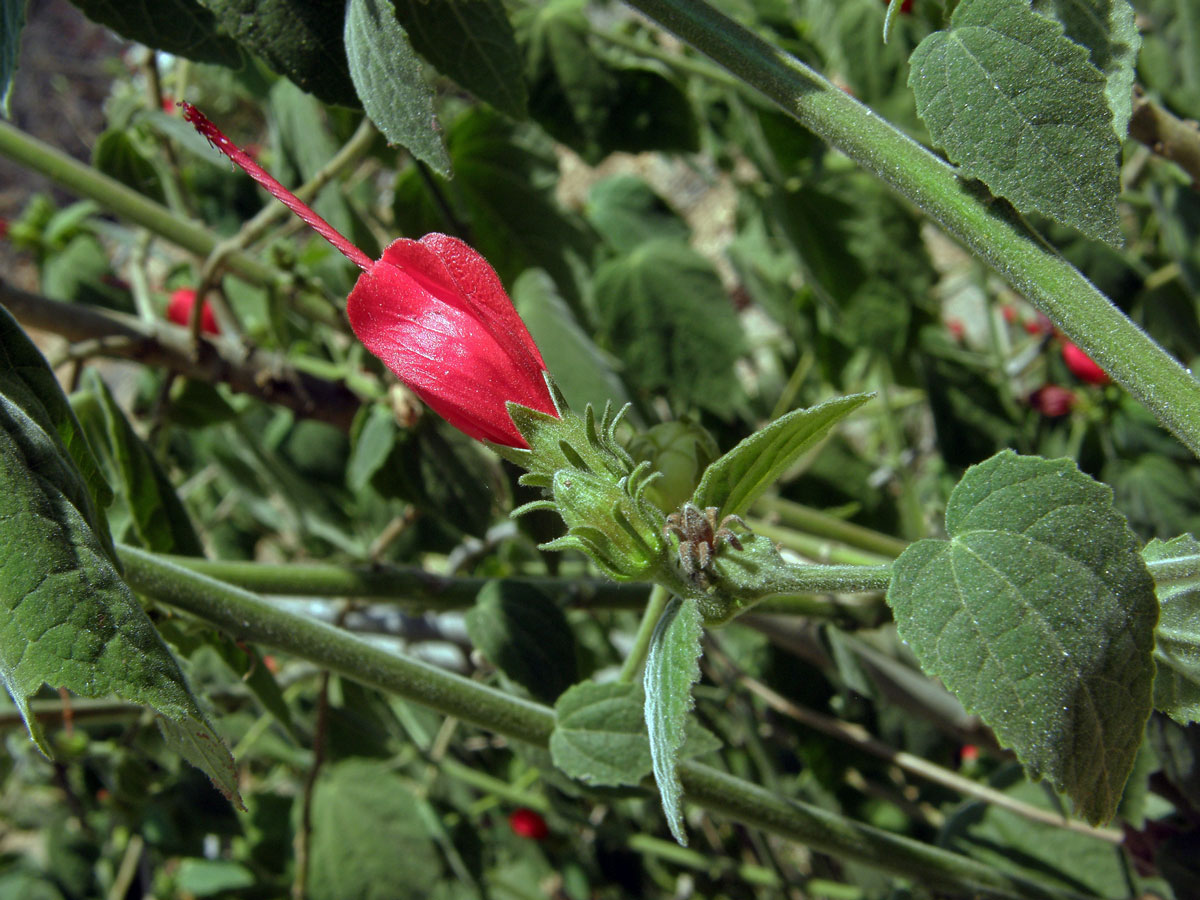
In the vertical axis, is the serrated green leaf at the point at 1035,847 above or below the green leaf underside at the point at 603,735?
below

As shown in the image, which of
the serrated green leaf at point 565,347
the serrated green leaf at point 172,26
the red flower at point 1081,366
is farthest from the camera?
the red flower at point 1081,366

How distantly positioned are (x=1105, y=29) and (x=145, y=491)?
2.10 ft

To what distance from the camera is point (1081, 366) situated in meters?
1.14

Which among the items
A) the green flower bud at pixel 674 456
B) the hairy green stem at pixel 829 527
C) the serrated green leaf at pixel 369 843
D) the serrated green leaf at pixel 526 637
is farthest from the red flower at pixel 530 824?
the green flower bud at pixel 674 456

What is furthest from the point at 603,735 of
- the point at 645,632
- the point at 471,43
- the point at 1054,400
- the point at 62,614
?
the point at 1054,400

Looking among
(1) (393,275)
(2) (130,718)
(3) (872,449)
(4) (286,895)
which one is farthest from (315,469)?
(3) (872,449)

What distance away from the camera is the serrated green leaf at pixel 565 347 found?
2.89 ft

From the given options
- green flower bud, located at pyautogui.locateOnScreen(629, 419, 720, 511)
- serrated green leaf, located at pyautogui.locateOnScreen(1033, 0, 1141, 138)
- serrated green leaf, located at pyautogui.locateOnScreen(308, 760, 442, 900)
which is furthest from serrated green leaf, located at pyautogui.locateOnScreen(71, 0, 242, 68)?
serrated green leaf, located at pyautogui.locateOnScreen(308, 760, 442, 900)

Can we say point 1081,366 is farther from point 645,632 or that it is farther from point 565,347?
point 645,632

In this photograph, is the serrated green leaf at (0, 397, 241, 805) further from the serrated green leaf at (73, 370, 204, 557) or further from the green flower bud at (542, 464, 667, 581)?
the serrated green leaf at (73, 370, 204, 557)

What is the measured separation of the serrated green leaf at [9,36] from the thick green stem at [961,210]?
0.32 metres

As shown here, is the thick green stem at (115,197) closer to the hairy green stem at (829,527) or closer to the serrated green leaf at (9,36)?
the serrated green leaf at (9,36)

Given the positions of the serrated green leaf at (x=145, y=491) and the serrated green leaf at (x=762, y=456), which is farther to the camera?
the serrated green leaf at (x=145, y=491)

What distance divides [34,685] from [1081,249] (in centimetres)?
108
